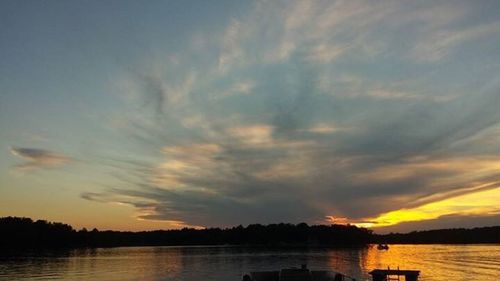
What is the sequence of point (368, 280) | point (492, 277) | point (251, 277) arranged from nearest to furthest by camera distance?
1. point (251, 277)
2. point (368, 280)
3. point (492, 277)

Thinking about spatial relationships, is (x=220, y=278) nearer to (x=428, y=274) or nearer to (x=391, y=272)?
(x=391, y=272)

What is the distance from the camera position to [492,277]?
101 m

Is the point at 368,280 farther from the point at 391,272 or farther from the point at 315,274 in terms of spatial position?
the point at 315,274

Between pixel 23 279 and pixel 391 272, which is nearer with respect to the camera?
pixel 391 272

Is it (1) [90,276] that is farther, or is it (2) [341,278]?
(1) [90,276]

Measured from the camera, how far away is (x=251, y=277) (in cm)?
7656

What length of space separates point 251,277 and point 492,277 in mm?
58881

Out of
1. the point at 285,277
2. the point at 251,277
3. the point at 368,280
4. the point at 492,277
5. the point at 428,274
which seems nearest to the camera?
the point at 285,277

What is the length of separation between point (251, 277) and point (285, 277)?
14688mm

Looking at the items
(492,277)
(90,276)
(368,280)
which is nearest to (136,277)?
(90,276)

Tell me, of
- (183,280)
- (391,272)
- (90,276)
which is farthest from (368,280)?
(90,276)

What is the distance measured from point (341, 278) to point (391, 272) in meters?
18.1

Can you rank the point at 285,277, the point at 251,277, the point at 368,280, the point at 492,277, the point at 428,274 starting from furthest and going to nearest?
the point at 428,274
the point at 492,277
the point at 368,280
the point at 251,277
the point at 285,277

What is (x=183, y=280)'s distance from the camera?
9644 cm
